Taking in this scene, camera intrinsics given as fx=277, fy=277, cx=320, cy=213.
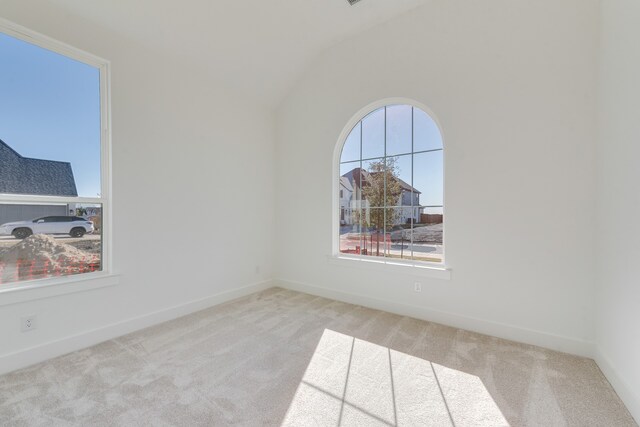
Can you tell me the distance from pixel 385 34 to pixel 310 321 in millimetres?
3358

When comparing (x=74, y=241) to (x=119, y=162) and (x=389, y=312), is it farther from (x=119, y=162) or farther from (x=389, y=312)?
(x=389, y=312)

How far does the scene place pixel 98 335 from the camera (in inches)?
96.8

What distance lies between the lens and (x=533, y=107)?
7.96 ft

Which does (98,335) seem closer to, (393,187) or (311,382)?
(311,382)

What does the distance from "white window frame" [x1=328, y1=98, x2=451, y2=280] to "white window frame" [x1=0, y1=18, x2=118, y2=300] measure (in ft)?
7.89

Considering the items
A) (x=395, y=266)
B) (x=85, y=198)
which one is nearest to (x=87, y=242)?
(x=85, y=198)

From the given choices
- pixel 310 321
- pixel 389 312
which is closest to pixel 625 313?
pixel 389 312

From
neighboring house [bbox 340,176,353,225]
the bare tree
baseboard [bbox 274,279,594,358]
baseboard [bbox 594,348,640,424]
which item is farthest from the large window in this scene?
baseboard [bbox 594,348,640,424]

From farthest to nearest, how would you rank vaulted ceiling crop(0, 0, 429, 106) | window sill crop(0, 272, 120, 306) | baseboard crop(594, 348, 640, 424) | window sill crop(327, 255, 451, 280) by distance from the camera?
window sill crop(327, 255, 451, 280) → vaulted ceiling crop(0, 0, 429, 106) → window sill crop(0, 272, 120, 306) → baseboard crop(594, 348, 640, 424)

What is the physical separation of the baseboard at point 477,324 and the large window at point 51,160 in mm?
2665

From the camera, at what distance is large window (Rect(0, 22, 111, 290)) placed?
2088 mm

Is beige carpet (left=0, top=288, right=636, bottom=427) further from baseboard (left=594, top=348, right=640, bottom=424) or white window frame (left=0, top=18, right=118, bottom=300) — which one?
white window frame (left=0, top=18, right=118, bottom=300)

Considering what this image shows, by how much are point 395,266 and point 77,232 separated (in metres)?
3.11

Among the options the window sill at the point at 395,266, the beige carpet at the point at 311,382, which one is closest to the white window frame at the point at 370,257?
the window sill at the point at 395,266
